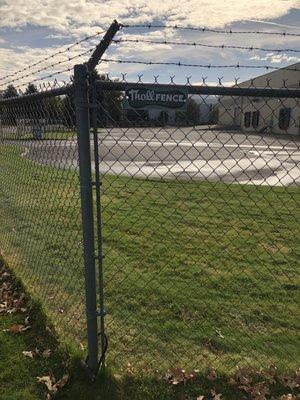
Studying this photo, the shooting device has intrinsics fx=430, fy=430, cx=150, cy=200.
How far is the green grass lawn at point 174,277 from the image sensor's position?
3.66 metres

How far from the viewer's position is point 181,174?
12555 millimetres

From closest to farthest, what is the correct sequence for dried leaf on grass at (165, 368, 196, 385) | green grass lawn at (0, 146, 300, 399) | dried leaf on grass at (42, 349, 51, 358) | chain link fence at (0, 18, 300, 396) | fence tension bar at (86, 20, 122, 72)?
fence tension bar at (86, 20, 122, 72) → chain link fence at (0, 18, 300, 396) → dried leaf on grass at (165, 368, 196, 385) → dried leaf on grass at (42, 349, 51, 358) → green grass lawn at (0, 146, 300, 399)

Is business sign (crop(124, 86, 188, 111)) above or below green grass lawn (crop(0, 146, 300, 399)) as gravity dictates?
above

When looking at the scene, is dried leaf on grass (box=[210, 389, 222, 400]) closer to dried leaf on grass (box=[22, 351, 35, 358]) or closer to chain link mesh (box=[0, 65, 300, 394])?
chain link mesh (box=[0, 65, 300, 394])

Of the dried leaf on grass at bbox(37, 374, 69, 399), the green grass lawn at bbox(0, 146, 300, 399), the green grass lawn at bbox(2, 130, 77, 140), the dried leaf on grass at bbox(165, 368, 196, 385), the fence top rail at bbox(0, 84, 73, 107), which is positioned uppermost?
the fence top rail at bbox(0, 84, 73, 107)

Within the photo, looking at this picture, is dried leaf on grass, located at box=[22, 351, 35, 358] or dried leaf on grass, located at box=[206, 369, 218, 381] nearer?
dried leaf on grass, located at box=[206, 369, 218, 381]

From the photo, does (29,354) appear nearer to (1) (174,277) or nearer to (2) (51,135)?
(1) (174,277)

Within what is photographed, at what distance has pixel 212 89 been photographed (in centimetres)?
273

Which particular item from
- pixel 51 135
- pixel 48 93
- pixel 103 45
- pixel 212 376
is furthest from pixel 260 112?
pixel 103 45

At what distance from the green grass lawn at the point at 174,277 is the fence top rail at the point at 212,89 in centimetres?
209

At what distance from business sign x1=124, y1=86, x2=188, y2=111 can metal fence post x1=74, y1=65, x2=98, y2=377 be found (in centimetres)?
30

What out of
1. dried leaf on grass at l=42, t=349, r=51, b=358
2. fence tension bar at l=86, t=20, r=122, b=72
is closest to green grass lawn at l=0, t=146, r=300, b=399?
dried leaf on grass at l=42, t=349, r=51, b=358

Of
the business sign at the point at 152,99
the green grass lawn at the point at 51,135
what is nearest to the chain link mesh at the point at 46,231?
the green grass lawn at the point at 51,135

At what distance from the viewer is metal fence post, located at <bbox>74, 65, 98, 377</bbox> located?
262 cm
